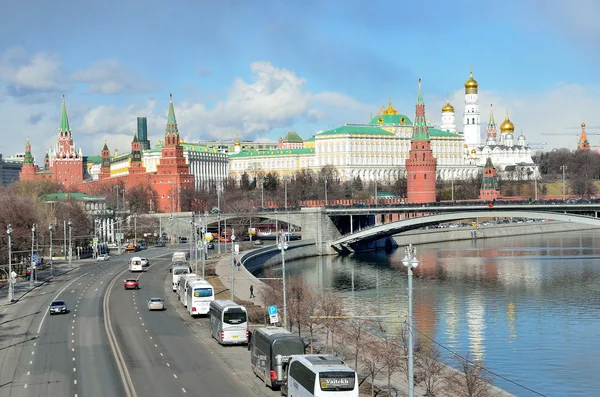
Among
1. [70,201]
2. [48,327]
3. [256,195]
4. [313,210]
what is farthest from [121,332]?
[256,195]

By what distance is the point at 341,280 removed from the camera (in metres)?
79.1

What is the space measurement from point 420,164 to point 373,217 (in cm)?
2946

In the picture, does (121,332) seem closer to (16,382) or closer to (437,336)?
(16,382)

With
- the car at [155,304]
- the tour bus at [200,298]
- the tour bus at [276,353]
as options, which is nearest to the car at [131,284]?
the car at [155,304]

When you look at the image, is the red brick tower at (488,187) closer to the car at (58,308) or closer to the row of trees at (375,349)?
the row of trees at (375,349)

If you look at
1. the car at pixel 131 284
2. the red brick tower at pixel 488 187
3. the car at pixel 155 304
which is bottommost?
the car at pixel 155 304

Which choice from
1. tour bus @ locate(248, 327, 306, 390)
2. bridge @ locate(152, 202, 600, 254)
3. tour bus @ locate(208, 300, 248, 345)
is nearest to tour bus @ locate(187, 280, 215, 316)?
tour bus @ locate(208, 300, 248, 345)

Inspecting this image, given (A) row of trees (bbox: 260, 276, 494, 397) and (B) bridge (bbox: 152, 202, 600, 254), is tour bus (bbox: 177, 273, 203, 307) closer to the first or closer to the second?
(A) row of trees (bbox: 260, 276, 494, 397)

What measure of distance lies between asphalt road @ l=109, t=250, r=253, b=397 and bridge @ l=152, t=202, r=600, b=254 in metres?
44.4

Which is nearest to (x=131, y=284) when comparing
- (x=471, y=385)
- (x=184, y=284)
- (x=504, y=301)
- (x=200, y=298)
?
(x=184, y=284)

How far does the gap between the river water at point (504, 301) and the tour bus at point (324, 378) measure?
38.6ft

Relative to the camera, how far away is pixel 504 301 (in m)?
62.7

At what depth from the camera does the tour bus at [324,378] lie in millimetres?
25781

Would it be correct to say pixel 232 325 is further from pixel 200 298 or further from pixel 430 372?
pixel 430 372
